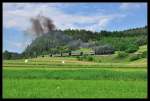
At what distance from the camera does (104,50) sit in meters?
24.8

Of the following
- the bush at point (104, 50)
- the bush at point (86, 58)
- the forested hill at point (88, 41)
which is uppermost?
the forested hill at point (88, 41)

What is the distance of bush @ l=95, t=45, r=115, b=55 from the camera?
2447 centimetres

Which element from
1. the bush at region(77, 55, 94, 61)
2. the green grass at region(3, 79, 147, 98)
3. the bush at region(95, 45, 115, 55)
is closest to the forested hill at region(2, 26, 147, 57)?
the bush at region(95, 45, 115, 55)

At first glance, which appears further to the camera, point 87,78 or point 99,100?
point 87,78

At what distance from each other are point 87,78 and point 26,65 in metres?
8.68

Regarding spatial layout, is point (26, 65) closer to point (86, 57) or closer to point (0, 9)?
point (86, 57)

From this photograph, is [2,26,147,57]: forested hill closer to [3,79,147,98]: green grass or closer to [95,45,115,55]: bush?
[95,45,115,55]: bush

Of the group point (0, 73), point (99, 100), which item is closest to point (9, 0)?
point (0, 73)

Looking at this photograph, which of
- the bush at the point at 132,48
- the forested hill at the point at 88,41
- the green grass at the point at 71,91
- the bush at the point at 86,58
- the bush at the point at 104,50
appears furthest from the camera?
the bush at the point at 132,48

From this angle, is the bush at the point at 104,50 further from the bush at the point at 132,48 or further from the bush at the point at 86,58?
the bush at the point at 132,48

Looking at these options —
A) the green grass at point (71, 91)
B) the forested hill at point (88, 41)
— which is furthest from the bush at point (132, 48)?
the green grass at point (71, 91)

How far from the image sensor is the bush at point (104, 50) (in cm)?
2447

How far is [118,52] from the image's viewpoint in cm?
2650

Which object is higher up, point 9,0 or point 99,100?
point 9,0
